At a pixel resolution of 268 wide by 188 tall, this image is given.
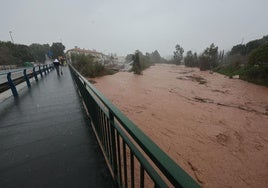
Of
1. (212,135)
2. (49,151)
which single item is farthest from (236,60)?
(49,151)

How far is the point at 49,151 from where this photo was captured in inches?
106

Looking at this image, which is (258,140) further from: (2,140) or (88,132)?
(2,140)

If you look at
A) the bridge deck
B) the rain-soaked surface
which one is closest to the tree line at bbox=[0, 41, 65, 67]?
the rain-soaked surface

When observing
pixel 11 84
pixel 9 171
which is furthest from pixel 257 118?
pixel 11 84

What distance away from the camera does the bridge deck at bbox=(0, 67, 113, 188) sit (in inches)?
83.4

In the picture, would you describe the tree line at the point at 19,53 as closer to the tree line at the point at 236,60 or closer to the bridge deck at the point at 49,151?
the tree line at the point at 236,60

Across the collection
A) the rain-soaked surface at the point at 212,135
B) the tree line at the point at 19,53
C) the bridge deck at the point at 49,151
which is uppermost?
the tree line at the point at 19,53

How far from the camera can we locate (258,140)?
6852 millimetres

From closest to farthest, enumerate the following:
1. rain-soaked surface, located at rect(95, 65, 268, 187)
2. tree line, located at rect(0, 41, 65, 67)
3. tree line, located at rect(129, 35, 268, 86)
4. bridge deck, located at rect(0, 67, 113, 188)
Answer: bridge deck, located at rect(0, 67, 113, 188) < rain-soaked surface, located at rect(95, 65, 268, 187) < tree line, located at rect(129, 35, 268, 86) < tree line, located at rect(0, 41, 65, 67)

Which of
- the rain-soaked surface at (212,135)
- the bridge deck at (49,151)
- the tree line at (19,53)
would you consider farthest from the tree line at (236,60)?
the tree line at (19,53)

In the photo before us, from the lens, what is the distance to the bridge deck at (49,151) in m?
2.12

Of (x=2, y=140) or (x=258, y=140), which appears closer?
(x=2, y=140)

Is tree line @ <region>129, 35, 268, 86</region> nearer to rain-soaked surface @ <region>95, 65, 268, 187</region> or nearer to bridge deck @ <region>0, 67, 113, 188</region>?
rain-soaked surface @ <region>95, 65, 268, 187</region>

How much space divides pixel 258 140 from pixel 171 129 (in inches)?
149
